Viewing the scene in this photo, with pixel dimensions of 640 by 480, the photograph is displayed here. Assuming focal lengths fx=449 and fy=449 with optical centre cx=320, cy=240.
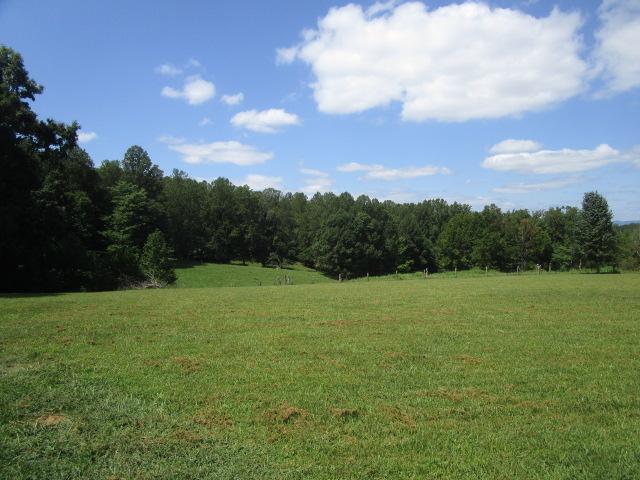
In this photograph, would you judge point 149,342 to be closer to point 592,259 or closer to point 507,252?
point 592,259

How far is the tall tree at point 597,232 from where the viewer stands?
61906 mm

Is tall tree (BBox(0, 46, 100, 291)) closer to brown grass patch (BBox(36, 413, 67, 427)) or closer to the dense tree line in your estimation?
the dense tree line

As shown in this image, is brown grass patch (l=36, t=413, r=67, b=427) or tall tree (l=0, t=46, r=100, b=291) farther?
tall tree (l=0, t=46, r=100, b=291)

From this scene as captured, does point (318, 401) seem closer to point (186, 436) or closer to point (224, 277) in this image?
point (186, 436)

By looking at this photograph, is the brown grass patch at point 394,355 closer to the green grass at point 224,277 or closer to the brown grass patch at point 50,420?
the brown grass patch at point 50,420

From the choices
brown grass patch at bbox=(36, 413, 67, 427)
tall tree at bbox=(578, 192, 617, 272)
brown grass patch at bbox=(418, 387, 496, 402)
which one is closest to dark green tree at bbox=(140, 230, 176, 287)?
brown grass patch at bbox=(36, 413, 67, 427)

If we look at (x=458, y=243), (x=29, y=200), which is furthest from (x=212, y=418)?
(x=458, y=243)

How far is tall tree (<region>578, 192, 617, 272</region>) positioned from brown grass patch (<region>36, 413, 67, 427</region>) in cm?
6907

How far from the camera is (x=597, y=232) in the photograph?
2431 inches

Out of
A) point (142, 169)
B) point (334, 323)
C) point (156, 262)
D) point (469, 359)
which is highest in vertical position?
point (142, 169)

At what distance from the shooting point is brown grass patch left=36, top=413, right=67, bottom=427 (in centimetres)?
634

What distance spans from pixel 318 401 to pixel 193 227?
84201mm

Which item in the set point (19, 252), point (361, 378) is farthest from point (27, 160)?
point (361, 378)

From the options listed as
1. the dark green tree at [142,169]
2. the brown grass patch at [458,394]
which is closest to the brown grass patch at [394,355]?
the brown grass patch at [458,394]
